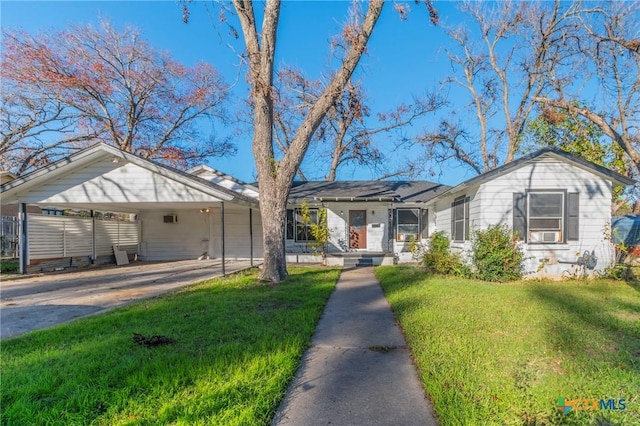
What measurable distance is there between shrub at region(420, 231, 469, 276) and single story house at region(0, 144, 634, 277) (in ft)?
1.56

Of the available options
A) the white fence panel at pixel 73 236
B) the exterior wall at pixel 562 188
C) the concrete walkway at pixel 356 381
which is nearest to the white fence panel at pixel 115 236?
the white fence panel at pixel 73 236

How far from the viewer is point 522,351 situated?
12.2 feet

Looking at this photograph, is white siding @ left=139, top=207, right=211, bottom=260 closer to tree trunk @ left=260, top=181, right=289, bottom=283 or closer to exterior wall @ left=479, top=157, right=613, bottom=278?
tree trunk @ left=260, top=181, right=289, bottom=283

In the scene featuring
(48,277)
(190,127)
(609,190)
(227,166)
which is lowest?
(48,277)

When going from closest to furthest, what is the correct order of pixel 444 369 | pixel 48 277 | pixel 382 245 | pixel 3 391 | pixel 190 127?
pixel 3 391
pixel 444 369
pixel 48 277
pixel 382 245
pixel 190 127

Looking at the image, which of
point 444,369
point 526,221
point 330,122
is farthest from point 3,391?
point 330,122

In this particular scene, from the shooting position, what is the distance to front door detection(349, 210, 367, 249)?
14555 millimetres

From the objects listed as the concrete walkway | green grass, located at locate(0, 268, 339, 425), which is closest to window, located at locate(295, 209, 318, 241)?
green grass, located at locate(0, 268, 339, 425)

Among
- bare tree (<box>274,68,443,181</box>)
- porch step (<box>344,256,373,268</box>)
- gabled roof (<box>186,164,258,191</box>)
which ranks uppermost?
bare tree (<box>274,68,443,181</box>)

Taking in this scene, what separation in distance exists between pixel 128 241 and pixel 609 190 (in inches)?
709

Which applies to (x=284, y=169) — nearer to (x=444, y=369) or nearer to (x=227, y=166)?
(x=444, y=369)

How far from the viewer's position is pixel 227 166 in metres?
23.9

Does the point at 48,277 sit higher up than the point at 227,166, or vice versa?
the point at 227,166

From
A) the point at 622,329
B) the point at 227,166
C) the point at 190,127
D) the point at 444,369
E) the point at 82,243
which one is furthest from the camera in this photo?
the point at 227,166
